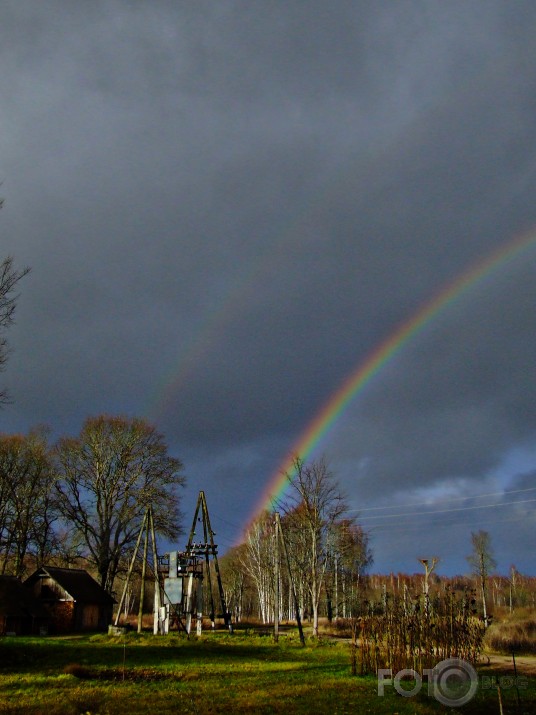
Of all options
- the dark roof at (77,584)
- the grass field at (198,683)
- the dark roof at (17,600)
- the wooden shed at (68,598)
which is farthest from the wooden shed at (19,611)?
the grass field at (198,683)

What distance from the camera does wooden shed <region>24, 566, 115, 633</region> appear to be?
44.8m

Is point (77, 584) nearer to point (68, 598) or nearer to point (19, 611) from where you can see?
point (68, 598)

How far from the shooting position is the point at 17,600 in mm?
41031

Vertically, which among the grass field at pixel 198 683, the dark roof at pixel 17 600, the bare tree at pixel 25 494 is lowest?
the grass field at pixel 198 683

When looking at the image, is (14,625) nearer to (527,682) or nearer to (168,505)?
(168,505)

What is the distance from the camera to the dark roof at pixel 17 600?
3989cm

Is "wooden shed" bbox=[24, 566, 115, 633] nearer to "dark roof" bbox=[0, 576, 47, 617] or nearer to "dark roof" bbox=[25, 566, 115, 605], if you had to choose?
"dark roof" bbox=[25, 566, 115, 605]

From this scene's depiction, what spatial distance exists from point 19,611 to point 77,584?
6157 millimetres

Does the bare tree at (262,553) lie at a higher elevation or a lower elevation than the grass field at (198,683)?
higher

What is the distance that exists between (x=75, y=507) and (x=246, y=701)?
36.0m

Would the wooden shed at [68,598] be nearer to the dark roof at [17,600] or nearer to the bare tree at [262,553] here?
the dark roof at [17,600]

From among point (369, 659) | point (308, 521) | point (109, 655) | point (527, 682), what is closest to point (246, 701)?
point (369, 659)

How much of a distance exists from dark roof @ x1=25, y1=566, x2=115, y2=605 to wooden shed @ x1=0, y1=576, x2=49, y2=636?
2079 mm

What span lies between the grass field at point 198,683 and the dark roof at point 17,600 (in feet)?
47.0
